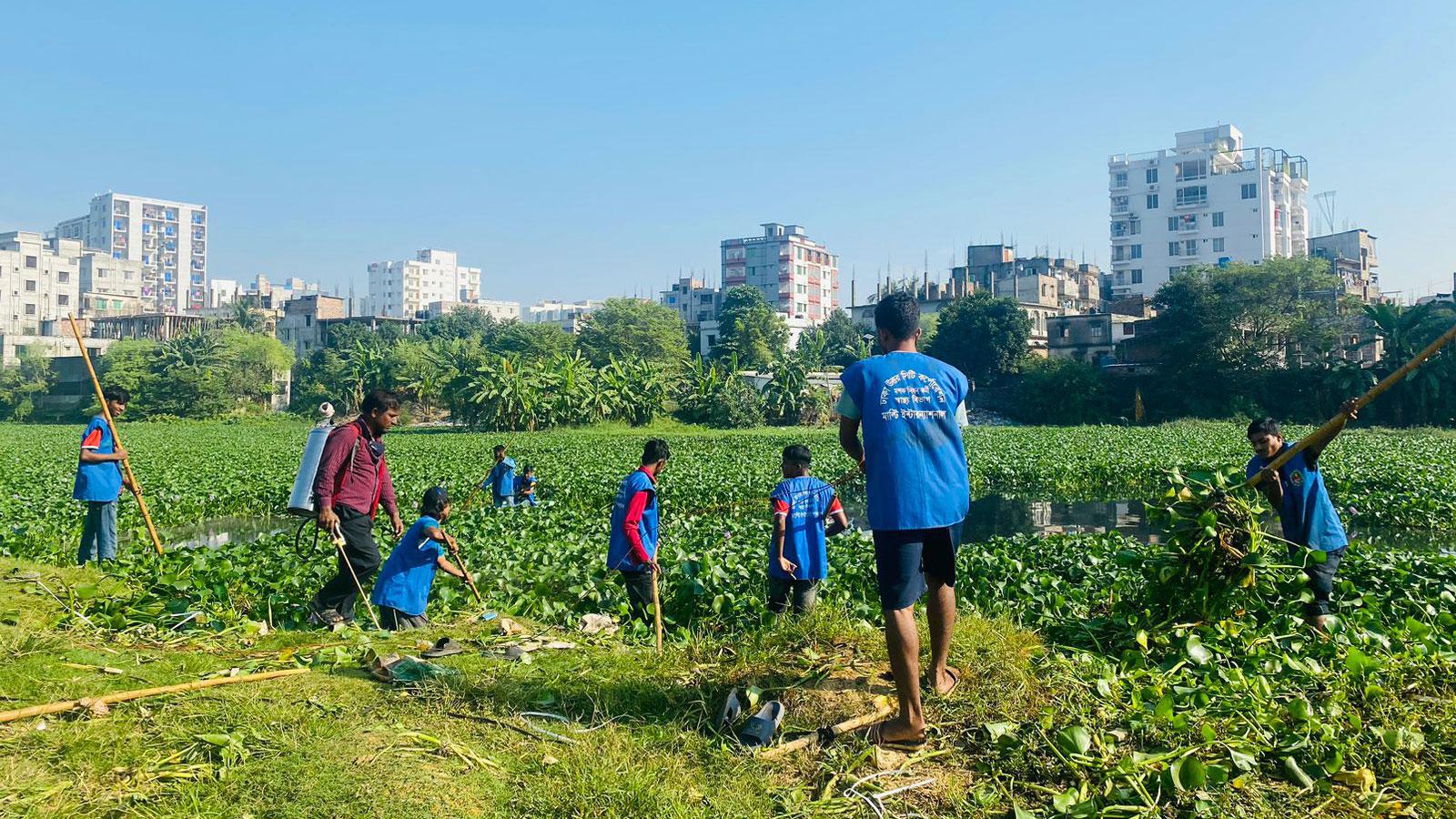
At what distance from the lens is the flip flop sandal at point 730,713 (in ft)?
12.4

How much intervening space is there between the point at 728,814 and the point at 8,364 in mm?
75520

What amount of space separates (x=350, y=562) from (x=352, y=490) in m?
0.51

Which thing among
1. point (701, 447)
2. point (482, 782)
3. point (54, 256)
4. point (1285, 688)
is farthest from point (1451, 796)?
point (54, 256)

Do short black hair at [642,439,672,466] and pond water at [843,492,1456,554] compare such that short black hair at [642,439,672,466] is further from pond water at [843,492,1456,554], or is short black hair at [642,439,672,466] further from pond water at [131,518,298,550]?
pond water at [131,518,298,550]

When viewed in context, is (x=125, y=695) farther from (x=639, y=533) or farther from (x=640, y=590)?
(x=640, y=590)

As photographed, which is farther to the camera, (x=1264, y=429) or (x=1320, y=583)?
(x=1264, y=429)

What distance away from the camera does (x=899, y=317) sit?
3977 millimetres

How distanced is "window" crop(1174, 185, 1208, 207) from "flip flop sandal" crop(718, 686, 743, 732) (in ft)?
283

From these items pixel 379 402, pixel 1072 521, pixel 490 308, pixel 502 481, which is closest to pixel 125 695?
pixel 379 402

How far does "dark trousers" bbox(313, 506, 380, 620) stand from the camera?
6527 millimetres

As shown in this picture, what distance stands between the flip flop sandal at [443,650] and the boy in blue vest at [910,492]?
242 centimetres

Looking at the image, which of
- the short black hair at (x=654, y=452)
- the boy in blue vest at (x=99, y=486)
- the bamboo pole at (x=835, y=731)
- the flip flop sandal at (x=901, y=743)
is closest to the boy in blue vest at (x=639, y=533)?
the short black hair at (x=654, y=452)

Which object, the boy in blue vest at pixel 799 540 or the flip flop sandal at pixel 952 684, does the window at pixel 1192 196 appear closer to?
the boy in blue vest at pixel 799 540

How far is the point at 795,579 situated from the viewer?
6.24 metres
